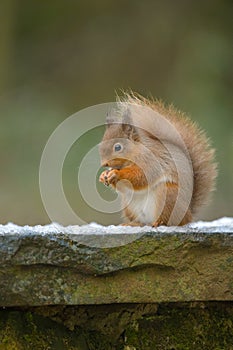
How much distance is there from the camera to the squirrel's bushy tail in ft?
3.97

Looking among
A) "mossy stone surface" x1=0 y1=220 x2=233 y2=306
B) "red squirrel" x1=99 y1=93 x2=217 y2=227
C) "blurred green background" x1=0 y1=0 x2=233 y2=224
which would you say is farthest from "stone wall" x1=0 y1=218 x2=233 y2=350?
"blurred green background" x1=0 y1=0 x2=233 y2=224

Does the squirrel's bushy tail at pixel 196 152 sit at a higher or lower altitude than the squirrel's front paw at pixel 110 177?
higher

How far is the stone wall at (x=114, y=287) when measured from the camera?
3.04 ft

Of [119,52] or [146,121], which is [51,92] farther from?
[146,121]

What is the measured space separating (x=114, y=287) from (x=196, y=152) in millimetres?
345

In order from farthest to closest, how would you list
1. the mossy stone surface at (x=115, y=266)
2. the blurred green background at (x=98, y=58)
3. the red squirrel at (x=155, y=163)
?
the blurred green background at (x=98, y=58) < the red squirrel at (x=155, y=163) < the mossy stone surface at (x=115, y=266)

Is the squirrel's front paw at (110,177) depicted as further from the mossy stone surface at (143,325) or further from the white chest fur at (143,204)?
the mossy stone surface at (143,325)

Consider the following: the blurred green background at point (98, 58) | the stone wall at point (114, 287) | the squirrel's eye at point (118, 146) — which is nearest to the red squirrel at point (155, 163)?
the squirrel's eye at point (118, 146)

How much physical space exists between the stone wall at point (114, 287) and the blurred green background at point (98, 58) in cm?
342

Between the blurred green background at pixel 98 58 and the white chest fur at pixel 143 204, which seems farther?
the blurred green background at pixel 98 58

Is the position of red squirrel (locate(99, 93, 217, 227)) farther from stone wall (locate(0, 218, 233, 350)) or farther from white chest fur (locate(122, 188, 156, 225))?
stone wall (locate(0, 218, 233, 350))

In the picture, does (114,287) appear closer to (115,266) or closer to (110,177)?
(115,266)

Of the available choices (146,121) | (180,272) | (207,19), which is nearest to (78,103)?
(207,19)

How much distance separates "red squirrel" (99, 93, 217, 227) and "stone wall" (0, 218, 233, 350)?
0.56ft
